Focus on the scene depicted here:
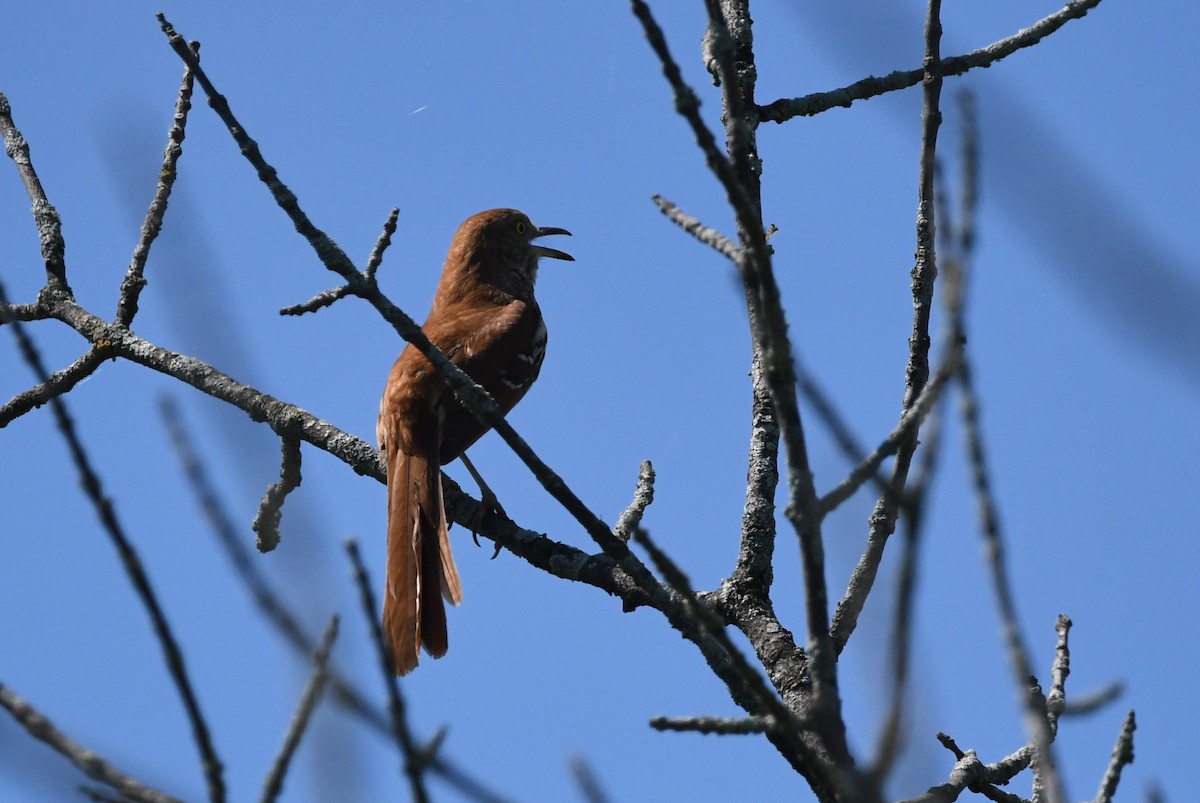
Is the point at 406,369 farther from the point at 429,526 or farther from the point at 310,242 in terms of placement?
the point at 310,242

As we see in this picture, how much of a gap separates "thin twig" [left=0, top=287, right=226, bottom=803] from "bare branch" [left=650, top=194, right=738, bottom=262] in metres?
0.94

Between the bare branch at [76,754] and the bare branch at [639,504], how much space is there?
205 centimetres

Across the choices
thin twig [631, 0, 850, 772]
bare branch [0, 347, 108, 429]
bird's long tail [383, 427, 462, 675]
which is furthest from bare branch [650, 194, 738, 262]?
bare branch [0, 347, 108, 429]

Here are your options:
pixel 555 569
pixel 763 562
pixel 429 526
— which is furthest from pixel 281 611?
pixel 429 526

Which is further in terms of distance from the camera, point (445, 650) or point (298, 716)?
point (445, 650)

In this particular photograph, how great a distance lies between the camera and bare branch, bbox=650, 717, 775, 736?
188 cm

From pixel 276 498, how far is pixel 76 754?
2789 mm

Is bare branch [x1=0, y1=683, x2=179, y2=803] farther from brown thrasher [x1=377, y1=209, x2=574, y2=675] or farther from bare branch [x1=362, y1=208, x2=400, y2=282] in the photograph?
brown thrasher [x1=377, y1=209, x2=574, y2=675]

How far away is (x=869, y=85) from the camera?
4.17 meters

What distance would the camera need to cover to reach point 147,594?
1.40 meters

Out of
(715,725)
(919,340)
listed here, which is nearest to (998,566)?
(715,725)

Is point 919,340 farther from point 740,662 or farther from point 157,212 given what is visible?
point 157,212

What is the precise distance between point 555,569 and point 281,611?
2340 mm

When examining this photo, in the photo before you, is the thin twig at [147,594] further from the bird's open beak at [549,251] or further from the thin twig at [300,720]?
the bird's open beak at [549,251]
